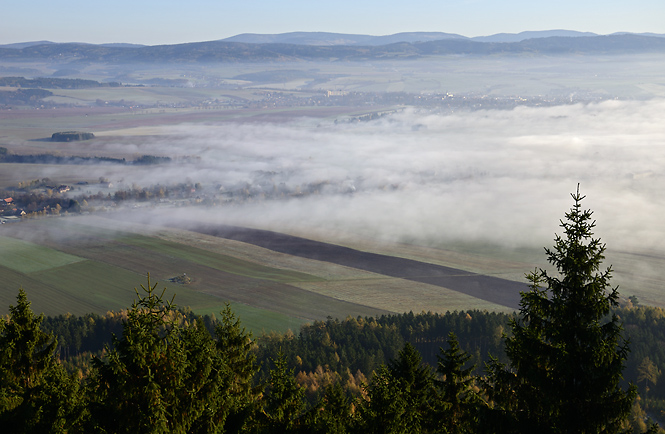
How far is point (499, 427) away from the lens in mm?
15281

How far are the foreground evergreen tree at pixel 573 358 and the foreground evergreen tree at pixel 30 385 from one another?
12654mm

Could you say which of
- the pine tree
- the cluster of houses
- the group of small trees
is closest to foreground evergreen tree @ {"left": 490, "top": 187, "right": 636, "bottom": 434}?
the group of small trees

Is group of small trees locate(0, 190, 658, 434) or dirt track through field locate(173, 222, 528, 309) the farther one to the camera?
dirt track through field locate(173, 222, 528, 309)

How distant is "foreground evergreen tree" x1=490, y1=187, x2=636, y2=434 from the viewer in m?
14.4

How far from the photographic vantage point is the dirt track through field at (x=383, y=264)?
9856 centimetres

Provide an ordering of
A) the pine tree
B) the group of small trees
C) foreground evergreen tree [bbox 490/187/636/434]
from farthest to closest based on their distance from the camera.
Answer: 1. the pine tree
2. foreground evergreen tree [bbox 490/187/636/434]
3. the group of small trees

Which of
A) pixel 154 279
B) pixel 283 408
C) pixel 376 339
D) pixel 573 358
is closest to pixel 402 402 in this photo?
pixel 283 408

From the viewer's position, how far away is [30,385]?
21406mm

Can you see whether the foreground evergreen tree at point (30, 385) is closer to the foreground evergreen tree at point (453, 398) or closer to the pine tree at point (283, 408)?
the pine tree at point (283, 408)

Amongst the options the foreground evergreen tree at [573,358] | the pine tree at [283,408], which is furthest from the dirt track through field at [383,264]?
the foreground evergreen tree at [573,358]

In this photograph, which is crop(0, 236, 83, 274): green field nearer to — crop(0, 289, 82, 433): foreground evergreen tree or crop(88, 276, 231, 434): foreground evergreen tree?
crop(0, 289, 82, 433): foreground evergreen tree

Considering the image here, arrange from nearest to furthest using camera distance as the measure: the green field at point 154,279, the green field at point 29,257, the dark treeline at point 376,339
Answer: the dark treeline at point 376,339
the green field at point 154,279
the green field at point 29,257

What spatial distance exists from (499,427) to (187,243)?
11671 centimetres

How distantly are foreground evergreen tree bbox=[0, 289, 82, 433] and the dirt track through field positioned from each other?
72.1 m
